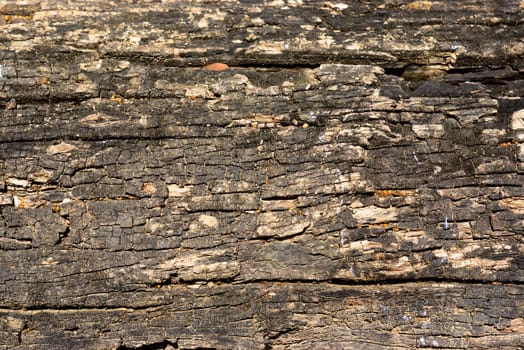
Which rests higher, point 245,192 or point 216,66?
point 216,66

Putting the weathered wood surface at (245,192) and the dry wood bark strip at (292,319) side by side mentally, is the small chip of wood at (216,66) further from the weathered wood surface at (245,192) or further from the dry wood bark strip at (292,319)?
the dry wood bark strip at (292,319)

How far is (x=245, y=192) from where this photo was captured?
8.54 ft

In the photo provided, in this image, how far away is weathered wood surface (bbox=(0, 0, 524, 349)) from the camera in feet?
8.33

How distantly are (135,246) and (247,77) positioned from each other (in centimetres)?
104

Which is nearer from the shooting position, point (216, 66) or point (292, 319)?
point (292, 319)

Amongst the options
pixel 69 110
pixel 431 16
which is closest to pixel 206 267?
pixel 69 110

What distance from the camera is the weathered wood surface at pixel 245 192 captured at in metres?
2.54

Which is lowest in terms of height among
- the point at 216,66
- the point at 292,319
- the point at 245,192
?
the point at 292,319

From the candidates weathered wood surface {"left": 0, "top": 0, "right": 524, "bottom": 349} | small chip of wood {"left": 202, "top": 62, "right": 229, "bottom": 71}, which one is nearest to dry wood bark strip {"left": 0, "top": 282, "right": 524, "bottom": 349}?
weathered wood surface {"left": 0, "top": 0, "right": 524, "bottom": 349}

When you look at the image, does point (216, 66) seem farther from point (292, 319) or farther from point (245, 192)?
point (292, 319)

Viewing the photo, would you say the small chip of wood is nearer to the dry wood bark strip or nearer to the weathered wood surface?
the weathered wood surface

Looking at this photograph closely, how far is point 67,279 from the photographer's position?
2.54 metres

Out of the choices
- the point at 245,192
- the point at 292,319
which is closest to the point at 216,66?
the point at 245,192

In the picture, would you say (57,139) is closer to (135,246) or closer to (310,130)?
(135,246)
